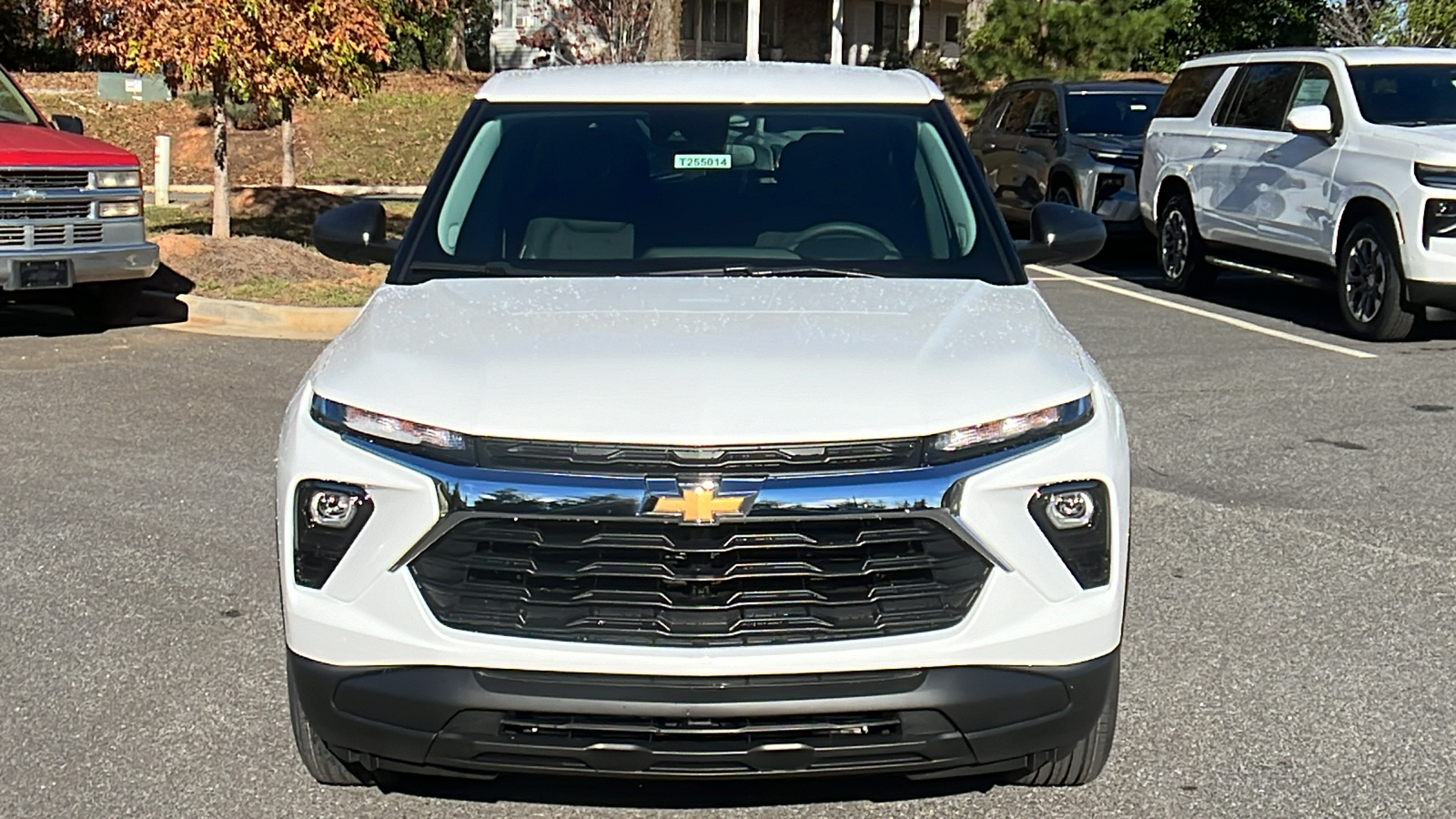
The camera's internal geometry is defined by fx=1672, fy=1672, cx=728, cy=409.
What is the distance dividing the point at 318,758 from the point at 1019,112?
607 inches

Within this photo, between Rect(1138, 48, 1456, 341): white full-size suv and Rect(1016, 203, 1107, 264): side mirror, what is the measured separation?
6.09 m

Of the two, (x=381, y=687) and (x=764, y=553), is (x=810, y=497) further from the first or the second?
(x=381, y=687)

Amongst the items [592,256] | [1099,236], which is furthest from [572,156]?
[1099,236]

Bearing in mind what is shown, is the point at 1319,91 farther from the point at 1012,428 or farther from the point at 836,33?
the point at 836,33

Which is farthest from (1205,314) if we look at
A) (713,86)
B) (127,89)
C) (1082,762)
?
(127,89)

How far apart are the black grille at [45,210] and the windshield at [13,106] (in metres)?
0.94

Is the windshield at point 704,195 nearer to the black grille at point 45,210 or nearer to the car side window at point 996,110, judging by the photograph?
the black grille at point 45,210

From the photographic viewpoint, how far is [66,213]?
10969 mm

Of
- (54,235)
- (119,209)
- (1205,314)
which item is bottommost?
(1205,314)

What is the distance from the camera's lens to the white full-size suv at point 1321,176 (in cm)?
1055

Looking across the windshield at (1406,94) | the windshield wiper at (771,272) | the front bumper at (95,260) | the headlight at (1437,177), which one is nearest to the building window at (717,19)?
the windshield at (1406,94)

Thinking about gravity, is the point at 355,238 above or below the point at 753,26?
below

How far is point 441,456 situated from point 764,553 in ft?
2.20

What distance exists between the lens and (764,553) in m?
3.29
